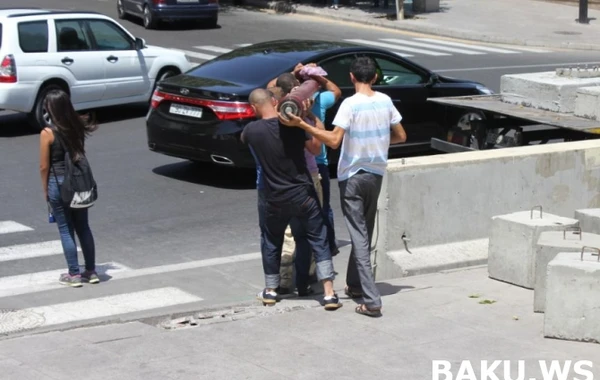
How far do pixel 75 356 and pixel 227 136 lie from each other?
5.66m

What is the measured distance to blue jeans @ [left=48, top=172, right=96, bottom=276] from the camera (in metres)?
8.84

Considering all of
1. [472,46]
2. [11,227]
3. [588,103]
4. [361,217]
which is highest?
[588,103]

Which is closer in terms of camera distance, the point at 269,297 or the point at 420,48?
the point at 269,297

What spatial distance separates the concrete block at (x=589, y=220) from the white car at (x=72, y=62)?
8701 mm

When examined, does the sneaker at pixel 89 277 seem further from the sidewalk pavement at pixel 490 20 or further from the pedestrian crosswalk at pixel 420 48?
the sidewalk pavement at pixel 490 20

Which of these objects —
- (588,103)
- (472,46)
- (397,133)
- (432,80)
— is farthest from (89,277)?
(472,46)

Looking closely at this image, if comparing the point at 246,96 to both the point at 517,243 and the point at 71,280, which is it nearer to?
the point at 71,280

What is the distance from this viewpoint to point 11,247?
1003 cm

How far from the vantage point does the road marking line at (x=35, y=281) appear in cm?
878

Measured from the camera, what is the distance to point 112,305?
8.38 metres

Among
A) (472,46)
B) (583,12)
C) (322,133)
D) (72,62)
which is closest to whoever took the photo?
(322,133)

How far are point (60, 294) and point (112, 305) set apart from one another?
0.57m

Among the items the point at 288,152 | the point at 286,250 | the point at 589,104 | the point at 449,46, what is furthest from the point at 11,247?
the point at 449,46

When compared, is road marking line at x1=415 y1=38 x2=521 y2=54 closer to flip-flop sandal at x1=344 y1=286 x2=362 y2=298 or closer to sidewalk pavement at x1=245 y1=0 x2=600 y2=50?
sidewalk pavement at x1=245 y1=0 x2=600 y2=50
